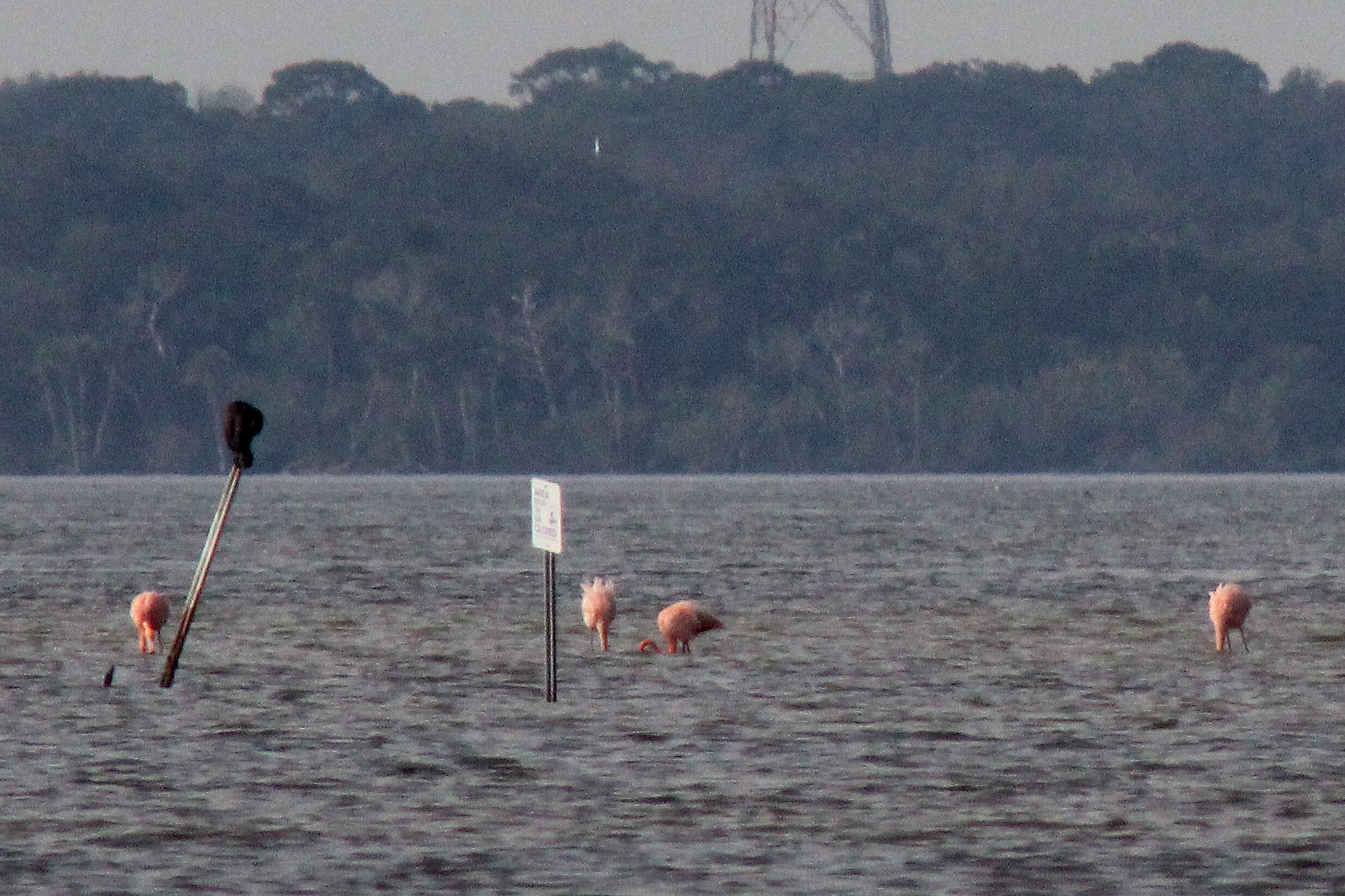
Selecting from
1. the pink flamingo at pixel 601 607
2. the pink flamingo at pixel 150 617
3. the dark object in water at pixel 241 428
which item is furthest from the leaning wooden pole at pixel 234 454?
the pink flamingo at pixel 601 607

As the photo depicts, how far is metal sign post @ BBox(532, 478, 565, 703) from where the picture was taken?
24.7 meters

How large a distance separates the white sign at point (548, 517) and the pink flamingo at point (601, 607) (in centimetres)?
569

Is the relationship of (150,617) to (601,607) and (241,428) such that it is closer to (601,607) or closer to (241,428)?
(601,607)

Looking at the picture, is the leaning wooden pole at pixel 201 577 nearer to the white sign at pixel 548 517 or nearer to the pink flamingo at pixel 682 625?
the white sign at pixel 548 517

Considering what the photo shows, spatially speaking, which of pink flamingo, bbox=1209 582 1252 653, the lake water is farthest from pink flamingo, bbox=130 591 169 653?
pink flamingo, bbox=1209 582 1252 653

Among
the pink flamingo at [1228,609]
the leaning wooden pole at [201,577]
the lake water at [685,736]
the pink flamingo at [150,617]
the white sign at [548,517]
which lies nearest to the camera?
the lake water at [685,736]

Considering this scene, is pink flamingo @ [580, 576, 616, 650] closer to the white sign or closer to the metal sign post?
the metal sign post

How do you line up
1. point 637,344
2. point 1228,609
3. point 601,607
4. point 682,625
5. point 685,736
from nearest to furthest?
1. point 685,736
2. point 1228,609
3. point 682,625
4. point 601,607
5. point 637,344

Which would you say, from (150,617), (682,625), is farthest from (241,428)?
(682,625)

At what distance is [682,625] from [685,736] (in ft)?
26.5

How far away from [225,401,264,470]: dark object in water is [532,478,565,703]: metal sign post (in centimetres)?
238

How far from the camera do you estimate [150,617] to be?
99.7 ft

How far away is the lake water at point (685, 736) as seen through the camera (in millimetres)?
16281

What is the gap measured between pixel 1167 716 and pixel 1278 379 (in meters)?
142
